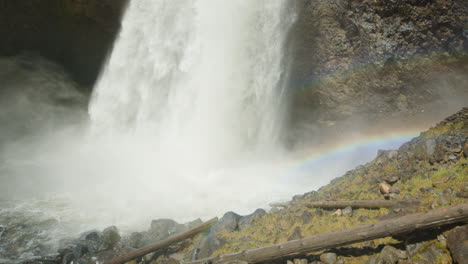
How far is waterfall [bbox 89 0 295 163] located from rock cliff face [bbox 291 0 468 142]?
230 centimetres

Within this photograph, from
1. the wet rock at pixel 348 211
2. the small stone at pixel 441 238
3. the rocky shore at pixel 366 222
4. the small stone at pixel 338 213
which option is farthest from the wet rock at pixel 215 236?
the small stone at pixel 441 238

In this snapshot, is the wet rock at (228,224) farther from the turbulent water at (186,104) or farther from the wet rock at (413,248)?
the turbulent water at (186,104)

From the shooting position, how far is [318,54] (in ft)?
63.3

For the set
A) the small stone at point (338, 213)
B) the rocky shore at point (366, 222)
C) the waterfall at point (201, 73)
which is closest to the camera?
the rocky shore at point (366, 222)

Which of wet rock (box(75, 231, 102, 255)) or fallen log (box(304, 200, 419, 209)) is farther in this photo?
wet rock (box(75, 231, 102, 255))

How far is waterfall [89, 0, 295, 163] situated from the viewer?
64.5 feet

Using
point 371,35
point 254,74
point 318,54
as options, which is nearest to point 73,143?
point 254,74

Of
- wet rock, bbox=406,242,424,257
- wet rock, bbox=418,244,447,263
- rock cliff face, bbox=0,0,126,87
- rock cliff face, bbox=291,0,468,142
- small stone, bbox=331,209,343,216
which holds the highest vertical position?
rock cliff face, bbox=0,0,126,87

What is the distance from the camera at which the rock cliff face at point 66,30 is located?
2153cm

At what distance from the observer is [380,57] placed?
17.2m

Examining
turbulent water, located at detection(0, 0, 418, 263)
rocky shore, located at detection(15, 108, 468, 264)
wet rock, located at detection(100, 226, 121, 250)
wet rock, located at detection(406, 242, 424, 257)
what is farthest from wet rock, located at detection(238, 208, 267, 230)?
turbulent water, located at detection(0, 0, 418, 263)

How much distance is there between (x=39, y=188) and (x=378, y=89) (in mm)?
22242

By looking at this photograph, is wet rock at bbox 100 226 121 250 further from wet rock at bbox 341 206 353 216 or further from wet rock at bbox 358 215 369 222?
wet rock at bbox 358 215 369 222

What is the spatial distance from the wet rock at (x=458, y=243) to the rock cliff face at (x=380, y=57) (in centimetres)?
1574
